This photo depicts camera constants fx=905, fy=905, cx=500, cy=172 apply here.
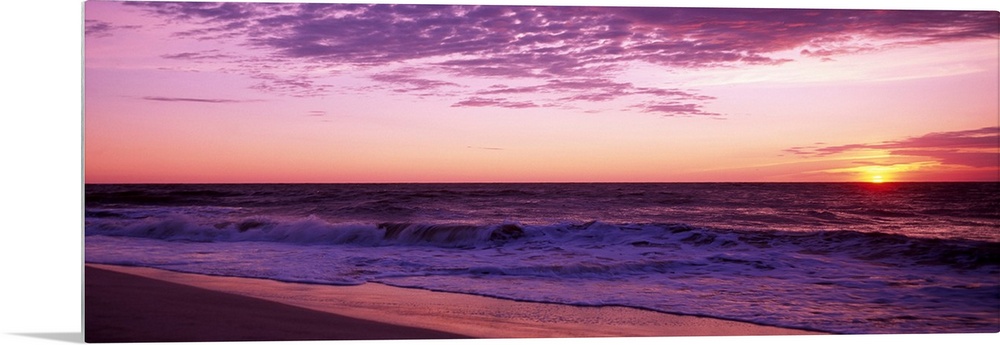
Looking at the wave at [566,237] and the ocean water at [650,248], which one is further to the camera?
the wave at [566,237]

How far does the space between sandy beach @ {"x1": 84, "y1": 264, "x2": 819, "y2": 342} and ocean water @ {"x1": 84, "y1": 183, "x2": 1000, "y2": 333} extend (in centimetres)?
23

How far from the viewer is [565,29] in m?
5.11

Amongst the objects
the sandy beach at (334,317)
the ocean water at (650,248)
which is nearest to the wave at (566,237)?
the ocean water at (650,248)

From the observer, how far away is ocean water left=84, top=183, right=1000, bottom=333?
5281 mm

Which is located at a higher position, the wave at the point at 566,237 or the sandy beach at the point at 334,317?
the wave at the point at 566,237

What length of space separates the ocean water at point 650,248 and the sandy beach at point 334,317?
227mm

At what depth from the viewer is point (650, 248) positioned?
743 cm

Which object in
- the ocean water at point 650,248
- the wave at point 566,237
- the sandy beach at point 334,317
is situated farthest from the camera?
the wave at point 566,237

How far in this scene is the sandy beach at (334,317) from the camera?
4613 millimetres

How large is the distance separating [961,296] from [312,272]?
4.16 meters

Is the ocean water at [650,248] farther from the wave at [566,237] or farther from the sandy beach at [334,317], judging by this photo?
the sandy beach at [334,317]

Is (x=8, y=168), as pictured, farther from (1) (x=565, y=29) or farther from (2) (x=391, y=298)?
(1) (x=565, y=29)

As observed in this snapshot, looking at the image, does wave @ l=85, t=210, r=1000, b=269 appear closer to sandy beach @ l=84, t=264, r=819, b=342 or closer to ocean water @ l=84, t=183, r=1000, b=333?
ocean water @ l=84, t=183, r=1000, b=333

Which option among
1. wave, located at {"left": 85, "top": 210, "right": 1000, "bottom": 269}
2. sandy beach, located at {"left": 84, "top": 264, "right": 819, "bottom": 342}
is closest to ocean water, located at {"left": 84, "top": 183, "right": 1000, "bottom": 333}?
wave, located at {"left": 85, "top": 210, "right": 1000, "bottom": 269}
